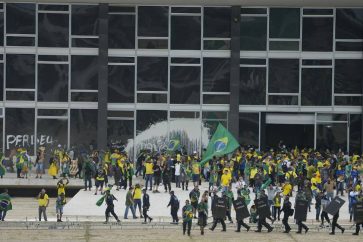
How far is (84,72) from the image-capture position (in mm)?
53906

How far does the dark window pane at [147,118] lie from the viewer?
5400 cm

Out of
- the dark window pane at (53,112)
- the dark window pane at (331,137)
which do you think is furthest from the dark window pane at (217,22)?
the dark window pane at (53,112)

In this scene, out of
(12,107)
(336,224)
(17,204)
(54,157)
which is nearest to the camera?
(336,224)

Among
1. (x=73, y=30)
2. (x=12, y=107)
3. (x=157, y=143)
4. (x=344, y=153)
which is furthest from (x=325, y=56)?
(x=12, y=107)

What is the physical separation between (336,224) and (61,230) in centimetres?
982

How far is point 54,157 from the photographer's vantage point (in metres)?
49.2

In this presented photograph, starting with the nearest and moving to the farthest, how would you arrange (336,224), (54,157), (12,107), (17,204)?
(336,224) < (17,204) < (54,157) < (12,107)

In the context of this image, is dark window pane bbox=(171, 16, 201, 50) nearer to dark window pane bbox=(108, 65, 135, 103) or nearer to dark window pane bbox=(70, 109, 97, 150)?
dark window pane bbox=(108, 65, 135, 103)

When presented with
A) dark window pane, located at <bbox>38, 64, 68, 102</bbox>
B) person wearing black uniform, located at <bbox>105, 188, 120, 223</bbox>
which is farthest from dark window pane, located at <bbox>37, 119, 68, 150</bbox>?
person wearing black uniform, located at <bbox>105, 188, 120, 223</bbox>

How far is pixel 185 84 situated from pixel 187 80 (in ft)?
0.79

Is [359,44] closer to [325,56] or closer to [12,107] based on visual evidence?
[325,56]

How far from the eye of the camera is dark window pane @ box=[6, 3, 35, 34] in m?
53.4

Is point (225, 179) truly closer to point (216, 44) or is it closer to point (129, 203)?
point (129, 203)

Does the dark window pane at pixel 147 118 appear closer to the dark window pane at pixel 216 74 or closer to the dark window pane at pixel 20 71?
the dark window pane at pixel 216 74
